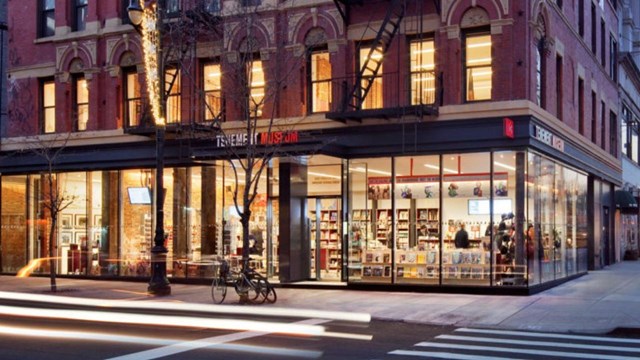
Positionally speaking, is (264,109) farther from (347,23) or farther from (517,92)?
(517,92)

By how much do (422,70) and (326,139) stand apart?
3.27m

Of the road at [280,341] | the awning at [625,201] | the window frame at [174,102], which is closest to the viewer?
the road at [280,341]

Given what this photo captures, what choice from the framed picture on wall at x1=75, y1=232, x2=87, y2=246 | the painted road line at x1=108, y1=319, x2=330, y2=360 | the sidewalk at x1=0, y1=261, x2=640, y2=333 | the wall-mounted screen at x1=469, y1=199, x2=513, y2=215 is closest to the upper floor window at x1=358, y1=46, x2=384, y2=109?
the wall-mounted screen at x1=469, y1=199, x2=513, y2=215

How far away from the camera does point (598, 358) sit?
36.5 ft

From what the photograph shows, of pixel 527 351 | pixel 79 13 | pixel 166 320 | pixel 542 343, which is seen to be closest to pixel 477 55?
pixel 542 343

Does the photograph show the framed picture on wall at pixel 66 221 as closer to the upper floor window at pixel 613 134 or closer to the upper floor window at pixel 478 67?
the upper floor window at pixel 478 67

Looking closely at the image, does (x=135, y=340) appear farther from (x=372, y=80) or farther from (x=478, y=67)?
(x=478, y=67)

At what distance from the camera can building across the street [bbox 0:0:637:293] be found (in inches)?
786

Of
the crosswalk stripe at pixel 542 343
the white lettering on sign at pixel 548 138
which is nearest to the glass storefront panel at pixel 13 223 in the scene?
the white lettering on sign at pixel 548 138

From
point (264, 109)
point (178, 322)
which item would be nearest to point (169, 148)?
point (264, 109)

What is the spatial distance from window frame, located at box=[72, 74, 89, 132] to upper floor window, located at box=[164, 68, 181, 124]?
3.64 meters

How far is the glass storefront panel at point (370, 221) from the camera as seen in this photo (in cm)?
2125

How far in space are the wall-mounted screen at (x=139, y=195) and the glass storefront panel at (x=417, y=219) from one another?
8.36m

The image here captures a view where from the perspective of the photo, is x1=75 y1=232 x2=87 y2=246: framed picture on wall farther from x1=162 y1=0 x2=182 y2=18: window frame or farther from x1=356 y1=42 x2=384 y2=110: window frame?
x1=356 y1=42 x2=384 y2=110: window frame
